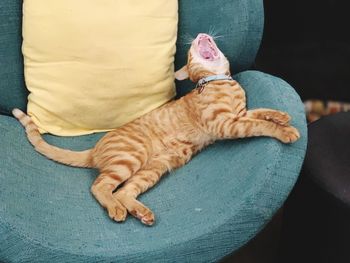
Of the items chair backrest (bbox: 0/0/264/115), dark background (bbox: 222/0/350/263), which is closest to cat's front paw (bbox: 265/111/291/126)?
chair backrest (bbox: 0/0/264/115)

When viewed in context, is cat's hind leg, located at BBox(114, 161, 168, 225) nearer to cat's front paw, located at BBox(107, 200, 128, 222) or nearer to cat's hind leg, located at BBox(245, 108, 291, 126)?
cat's front paw, located at BBox(107, 200, 128, 222)

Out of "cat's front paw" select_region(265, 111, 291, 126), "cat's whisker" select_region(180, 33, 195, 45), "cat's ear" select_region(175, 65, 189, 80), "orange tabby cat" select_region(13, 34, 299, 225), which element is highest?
"cat's whisker" select_region(180, 33, 195, 45)

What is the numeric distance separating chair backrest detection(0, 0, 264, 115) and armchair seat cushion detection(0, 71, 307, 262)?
0.18m

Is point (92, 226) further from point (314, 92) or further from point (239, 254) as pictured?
point (314, 92)

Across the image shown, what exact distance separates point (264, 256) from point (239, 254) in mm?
89

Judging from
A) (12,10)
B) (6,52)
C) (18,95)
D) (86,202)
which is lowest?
(86,202)

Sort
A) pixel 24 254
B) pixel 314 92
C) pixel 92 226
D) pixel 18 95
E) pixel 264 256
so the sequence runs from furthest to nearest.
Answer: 1. pixel 314 92
2. pixel 264 256
3. pixel 18 95
4. pixel 92 226
5. pixel 24 254

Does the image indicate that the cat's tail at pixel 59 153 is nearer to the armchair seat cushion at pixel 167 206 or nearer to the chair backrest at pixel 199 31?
the armchair seat cushion at pixel 167 206

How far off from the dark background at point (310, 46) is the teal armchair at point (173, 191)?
0.62 meters

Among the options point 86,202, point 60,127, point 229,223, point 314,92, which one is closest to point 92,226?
point 86,202

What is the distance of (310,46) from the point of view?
7.34 feet

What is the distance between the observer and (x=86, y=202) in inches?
54.5

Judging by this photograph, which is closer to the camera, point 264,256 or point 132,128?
point 132,128

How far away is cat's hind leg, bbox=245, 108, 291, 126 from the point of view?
4.39ft
